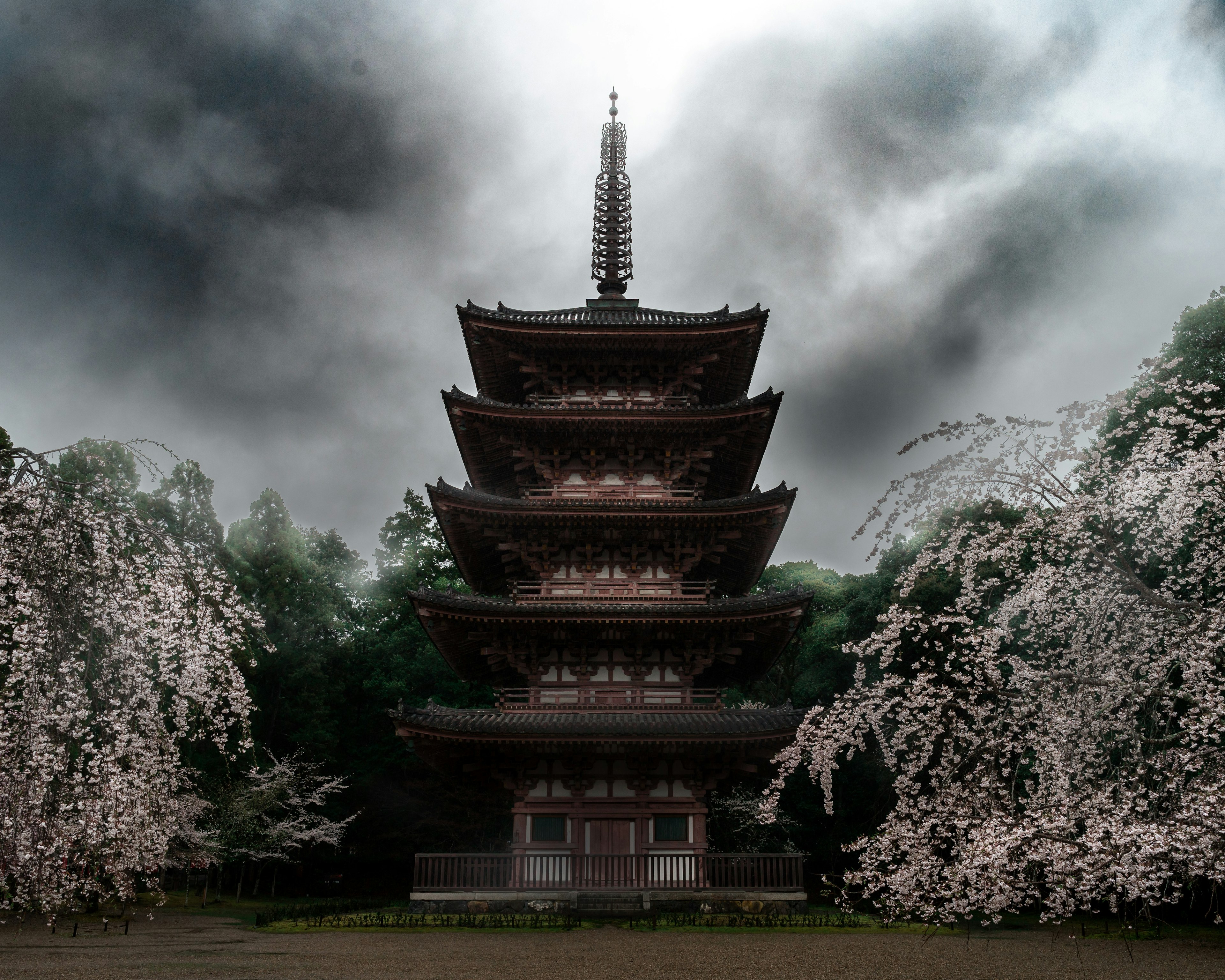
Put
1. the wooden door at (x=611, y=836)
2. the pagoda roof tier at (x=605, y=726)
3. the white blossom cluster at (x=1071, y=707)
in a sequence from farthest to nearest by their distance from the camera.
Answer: the wooden door at (x=611, y=836)
the pagoda roof tier at (x=605, y=726)
the white blossom cluster at (x=1071, y=707)

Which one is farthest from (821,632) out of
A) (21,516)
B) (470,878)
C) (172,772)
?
(21,516)

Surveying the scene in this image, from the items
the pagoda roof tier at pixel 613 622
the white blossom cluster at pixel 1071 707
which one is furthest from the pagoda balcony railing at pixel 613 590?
the white blossom cluster at pixel 1071 707

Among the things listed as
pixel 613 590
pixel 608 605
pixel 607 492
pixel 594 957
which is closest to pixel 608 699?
pixel 608 605

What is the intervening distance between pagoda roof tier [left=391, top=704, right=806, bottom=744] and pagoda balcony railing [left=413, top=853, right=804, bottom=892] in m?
2.31

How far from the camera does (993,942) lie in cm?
1463

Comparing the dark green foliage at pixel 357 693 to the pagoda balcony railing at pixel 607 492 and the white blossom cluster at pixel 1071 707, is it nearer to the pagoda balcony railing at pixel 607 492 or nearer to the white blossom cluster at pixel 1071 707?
the pagoda balcony railing at pixel 607 492

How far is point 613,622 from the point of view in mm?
16031

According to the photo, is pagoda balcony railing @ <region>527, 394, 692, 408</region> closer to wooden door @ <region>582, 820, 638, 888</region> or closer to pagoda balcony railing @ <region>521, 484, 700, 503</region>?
pagoda balcony railing @ <region>521, 484, 700, 503</region>

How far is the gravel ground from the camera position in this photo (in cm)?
1020

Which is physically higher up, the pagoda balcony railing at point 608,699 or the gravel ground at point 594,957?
the pagoda balcony railing at point 608,699

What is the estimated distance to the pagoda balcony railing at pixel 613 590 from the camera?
1702 centimetres

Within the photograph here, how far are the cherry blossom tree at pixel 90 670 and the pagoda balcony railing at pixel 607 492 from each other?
1065 cm

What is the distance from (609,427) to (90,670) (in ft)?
40.9

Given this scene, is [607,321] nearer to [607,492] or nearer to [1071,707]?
[607,492]
